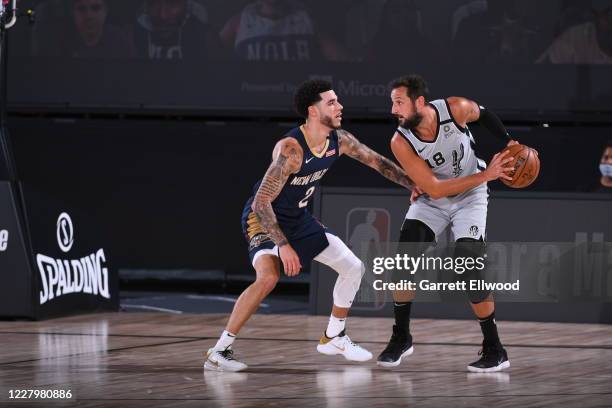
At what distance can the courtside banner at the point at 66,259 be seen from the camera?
10.7 m

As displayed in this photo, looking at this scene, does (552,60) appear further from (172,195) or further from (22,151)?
(22,151)

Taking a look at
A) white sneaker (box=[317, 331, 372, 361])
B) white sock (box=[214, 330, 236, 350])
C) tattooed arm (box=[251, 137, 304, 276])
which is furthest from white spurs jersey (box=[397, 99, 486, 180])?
white sock (box=[214, 330, 236, 350])

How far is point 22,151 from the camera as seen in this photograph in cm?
1648

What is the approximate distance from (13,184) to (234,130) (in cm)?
601

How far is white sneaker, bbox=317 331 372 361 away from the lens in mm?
7918

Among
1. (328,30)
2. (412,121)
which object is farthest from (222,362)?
(328,30)

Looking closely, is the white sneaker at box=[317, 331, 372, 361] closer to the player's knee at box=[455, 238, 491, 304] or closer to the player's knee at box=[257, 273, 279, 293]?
the player's knee at box=[257, 273, 279, 293]

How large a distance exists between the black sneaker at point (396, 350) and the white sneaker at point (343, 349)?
0.13 meters

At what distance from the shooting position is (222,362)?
7469 mm

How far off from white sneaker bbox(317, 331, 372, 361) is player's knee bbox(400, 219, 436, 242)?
821mm

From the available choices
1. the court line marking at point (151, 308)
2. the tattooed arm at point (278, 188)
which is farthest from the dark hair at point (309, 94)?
the court line marking at point (151, 308)

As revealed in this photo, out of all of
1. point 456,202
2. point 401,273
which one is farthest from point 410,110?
point 401,273

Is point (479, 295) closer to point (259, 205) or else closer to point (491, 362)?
point (491, 362)

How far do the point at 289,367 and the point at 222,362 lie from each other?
20.3 inches
